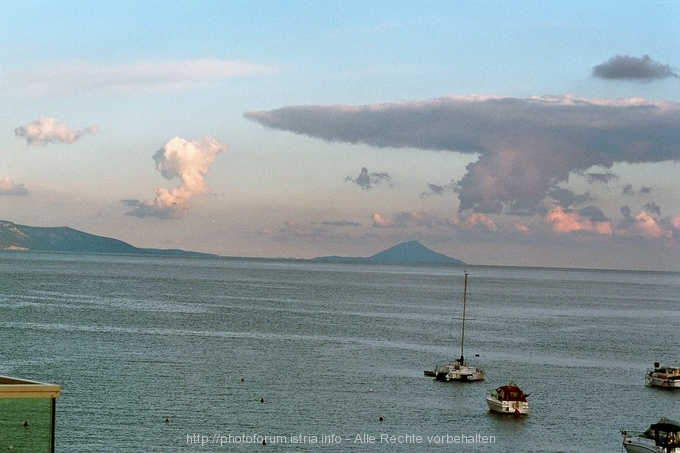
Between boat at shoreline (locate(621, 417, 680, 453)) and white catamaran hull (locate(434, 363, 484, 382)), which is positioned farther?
white catamaran hull (locate(434, 363, 484, 382))

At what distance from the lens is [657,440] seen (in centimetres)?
5709

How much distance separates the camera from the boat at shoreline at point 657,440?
56.7 meters

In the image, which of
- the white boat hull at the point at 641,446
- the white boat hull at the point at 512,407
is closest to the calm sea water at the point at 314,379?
the white boat hull at the point at 512,407

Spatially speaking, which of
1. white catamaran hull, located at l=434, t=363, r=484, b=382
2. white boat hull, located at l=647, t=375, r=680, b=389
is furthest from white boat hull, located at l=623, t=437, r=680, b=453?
white boat hull, located at l=647, t=375, r=680, b=389

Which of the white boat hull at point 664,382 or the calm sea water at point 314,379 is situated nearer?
the calm sea water at point 314,379

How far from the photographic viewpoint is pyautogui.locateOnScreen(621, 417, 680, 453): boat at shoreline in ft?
186

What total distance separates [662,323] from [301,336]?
93947 mm

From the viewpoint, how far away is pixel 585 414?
71125 millimetres

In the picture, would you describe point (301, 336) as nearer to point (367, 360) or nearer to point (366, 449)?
point (367, 360)

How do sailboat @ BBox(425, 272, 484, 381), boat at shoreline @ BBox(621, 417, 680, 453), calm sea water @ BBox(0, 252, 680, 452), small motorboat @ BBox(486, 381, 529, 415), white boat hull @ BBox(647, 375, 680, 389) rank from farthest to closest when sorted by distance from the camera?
white boat hull @ BBox(647, 375, 680, 389) → sailboat @ BBox(425, 272, 484, 381) → small motorboat @ BBox(486, 381, 529, 415) → calm sea water @ BBox(0, 252, 680, 452) → boat at shoreline @ BBox(621, 417, 680, 453)

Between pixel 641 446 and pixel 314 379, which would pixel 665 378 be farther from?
pixel 314 379

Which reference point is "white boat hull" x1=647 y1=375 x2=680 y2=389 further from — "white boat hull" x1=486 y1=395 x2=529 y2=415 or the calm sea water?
Answer: "white boat hull" x1=486 y1=395 x2=529 y2=415

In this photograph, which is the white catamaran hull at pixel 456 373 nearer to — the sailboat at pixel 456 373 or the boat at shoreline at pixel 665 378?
the sailboat at pixel 456 373

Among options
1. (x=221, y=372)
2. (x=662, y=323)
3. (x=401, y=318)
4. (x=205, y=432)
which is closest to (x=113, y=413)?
(x=205, y=432)
